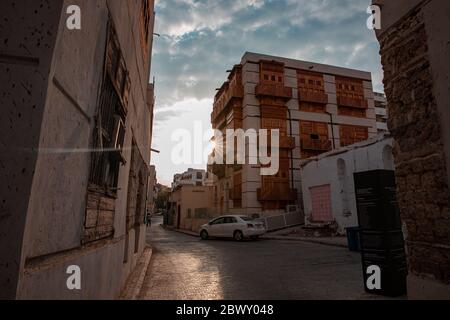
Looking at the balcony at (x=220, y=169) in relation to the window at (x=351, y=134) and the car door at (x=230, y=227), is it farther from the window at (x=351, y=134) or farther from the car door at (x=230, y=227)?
the window at (x=351, y=134)

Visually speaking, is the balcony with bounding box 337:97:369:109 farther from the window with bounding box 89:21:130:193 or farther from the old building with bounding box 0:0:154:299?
the old building with bounding box 0:0:154:299

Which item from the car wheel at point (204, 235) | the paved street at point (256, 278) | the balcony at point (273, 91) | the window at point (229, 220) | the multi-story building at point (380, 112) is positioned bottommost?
the car wheel at point (204, 235)

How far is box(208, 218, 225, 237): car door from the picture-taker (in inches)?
644

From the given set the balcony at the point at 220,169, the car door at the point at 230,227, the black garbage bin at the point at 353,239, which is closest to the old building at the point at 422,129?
the black garbage bin at the point at 353,239

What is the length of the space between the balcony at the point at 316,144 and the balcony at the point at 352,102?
4323 mm

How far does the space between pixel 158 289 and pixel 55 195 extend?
4.13 metres

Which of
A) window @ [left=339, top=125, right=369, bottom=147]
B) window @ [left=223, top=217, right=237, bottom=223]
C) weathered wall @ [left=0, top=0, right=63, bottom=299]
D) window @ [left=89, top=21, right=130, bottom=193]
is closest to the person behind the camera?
weathered wall @ [left=0, top=0, right=63, bottom=299]

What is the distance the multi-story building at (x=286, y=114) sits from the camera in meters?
22.3

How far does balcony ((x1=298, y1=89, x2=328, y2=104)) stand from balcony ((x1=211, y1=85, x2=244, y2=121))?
5649mm

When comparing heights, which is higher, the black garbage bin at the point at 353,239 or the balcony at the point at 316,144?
the balcony at the point at 316,144

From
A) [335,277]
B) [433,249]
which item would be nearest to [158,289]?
[335,277]

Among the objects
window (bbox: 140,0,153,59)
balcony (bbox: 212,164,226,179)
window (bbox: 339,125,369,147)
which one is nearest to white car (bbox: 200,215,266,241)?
balcony (bbox: 212,164,226,179)

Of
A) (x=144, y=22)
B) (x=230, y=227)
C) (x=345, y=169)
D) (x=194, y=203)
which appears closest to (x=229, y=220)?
(x=230, y=227)

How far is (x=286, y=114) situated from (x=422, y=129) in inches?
829
